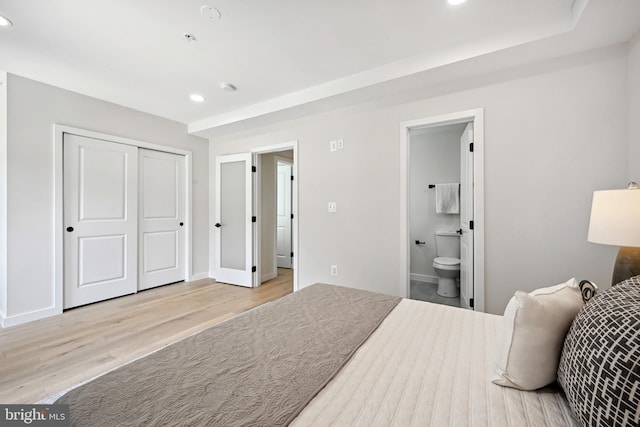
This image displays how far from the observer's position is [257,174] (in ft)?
13.3

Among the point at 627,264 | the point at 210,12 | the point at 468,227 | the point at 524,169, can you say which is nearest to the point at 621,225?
the point at 627,264

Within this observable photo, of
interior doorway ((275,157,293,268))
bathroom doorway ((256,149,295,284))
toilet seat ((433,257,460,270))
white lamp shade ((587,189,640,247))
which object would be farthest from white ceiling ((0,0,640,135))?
interior doorway ((275,157,293,268))

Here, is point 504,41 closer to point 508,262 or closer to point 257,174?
point 508,262

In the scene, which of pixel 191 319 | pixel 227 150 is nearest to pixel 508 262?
pixel 191 319

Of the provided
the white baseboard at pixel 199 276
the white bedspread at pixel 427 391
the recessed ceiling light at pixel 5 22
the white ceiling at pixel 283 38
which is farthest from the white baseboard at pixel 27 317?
the white bedspread at pixel 427 391

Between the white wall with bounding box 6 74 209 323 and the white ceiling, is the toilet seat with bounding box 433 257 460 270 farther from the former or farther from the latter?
the white wall with bounding box 6 74 209 323

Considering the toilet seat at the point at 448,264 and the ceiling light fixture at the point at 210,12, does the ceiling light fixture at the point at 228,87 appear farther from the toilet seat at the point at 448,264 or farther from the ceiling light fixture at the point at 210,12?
the toilet seat at the point at 448,264

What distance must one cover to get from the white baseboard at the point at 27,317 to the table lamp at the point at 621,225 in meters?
4.72

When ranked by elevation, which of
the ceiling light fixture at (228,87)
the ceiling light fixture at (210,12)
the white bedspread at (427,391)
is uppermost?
the ceiling light fixture at (228,87)

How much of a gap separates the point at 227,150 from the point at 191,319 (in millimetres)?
2600

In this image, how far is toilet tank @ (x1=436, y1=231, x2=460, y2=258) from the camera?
3980mm

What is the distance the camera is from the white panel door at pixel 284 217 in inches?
217

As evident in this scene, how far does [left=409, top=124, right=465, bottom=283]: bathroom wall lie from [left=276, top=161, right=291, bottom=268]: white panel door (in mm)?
2427

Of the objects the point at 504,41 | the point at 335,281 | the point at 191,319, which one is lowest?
the point at 191,319
